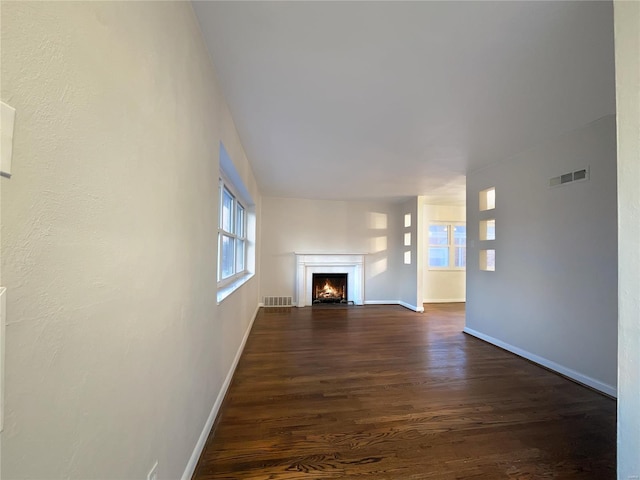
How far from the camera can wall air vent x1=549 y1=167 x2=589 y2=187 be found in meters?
2.45

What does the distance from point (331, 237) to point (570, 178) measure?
4.15 m

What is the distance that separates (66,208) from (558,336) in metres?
3.80

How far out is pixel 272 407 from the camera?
2.00 metres

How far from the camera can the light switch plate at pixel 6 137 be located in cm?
41

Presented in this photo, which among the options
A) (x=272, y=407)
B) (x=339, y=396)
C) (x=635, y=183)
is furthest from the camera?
(x=339, y=396)

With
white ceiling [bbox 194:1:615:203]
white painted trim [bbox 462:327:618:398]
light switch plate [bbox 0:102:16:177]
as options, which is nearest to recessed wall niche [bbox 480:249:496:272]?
white painted trim [bbox 462:327:618:398]

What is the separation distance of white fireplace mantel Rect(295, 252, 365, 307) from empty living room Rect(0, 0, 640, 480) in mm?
1882

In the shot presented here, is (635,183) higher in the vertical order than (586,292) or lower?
higher

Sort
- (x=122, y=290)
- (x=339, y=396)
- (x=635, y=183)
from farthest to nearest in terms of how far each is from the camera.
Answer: (x=339, y=396) → (x=635, y=183) → (x=122, y=290)

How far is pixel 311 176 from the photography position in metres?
4.07

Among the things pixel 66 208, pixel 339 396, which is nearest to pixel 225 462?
pixel 339 396

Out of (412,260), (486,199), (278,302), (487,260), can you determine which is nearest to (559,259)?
(487,260)

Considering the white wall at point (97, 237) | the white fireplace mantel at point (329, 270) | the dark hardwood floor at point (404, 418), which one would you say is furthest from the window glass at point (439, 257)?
the white wall at point (97, 237)

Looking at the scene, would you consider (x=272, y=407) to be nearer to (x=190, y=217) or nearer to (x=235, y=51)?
(x=190, y=217)
